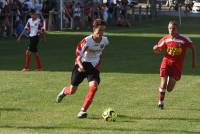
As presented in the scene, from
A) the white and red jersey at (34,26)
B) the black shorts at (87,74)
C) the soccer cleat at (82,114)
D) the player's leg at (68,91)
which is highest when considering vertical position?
the black shorts at (87,74)

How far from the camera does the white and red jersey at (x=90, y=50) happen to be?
1286 cm

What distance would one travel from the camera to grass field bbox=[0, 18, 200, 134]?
11805 millimetres

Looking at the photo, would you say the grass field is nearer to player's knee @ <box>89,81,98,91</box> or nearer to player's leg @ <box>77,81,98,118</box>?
player's leg @ <box>77,81,98,118</box>

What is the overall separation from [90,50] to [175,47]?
2112 millimetres

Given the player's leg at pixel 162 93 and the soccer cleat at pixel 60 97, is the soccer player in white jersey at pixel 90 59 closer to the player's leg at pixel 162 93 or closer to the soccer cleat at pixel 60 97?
the soccer cleat at pixel 60 97

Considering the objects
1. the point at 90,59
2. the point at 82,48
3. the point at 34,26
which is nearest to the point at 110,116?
the point at 90,59

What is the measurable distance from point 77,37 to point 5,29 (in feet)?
12.8

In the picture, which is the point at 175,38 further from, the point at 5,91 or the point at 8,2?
the point at 8,2

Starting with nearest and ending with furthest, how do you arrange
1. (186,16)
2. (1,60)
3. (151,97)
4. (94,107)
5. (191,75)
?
(94,107) → (151,97) → (191,75) → (1,60) → (186,16)

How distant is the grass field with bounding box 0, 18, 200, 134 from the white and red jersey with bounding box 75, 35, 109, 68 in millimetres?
1074

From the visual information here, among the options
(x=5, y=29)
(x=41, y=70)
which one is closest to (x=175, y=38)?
(x=41, y=70)

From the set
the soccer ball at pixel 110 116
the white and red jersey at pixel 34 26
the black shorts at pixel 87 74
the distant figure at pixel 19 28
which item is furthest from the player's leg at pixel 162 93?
the distant figure at pixel 19 28

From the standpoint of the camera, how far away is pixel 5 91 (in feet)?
53.6

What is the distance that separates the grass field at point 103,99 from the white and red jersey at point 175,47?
98 cm
